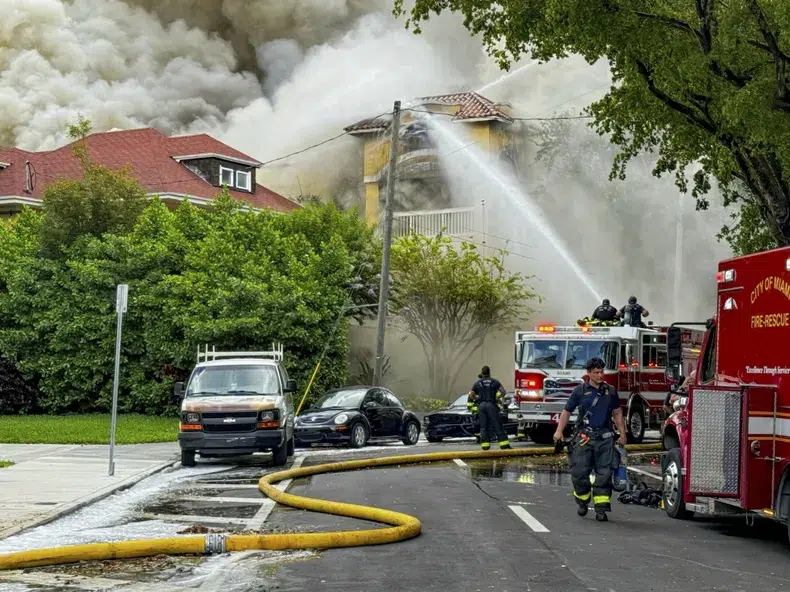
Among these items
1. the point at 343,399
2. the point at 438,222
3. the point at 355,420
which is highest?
the point at 438,222

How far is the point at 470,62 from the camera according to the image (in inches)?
2790

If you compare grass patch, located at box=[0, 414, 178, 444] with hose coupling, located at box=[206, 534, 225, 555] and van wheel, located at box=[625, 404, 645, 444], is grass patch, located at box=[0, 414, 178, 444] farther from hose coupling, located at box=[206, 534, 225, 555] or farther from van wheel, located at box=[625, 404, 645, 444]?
hose coupling, located at box=[206, 534, 225, 555]

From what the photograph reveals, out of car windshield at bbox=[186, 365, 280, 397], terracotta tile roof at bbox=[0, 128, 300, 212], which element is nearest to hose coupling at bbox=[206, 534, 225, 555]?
car windshield at bbox=[186, 365, 280, 397]

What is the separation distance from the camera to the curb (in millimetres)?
12308

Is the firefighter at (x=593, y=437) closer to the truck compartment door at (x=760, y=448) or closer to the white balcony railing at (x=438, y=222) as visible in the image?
the truck compartment door at (x=760, y=448)

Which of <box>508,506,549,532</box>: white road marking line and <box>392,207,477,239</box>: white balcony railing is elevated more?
<box>392,207,477,239</box>: white balcony railing

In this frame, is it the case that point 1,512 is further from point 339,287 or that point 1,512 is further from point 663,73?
point 339,287

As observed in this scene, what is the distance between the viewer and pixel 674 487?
1414 centimetres

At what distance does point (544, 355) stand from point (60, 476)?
12101 millimetres

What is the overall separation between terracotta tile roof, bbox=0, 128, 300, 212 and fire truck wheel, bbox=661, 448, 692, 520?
3689 centimetres

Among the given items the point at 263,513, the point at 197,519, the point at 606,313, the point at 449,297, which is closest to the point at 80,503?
the point at 197,519

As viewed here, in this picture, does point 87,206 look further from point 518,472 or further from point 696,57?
point 696,57

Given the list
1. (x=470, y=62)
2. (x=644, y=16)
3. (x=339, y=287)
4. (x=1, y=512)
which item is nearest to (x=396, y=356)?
(x=339, y=287)

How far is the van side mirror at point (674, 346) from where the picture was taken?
1441 cm
